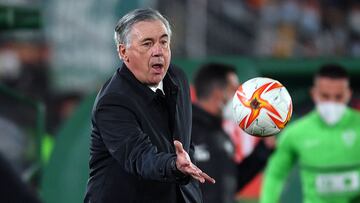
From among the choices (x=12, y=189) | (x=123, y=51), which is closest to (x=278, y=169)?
(x=123, y=51)

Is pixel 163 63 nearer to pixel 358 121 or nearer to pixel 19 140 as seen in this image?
pixel 358 121

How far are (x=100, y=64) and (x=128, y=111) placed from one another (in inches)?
467

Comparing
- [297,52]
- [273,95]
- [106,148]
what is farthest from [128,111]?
[297,52]

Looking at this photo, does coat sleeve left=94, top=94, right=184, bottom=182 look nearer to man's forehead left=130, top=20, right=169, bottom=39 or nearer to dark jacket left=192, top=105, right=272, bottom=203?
man's forehead left=130, top=20, right=169, bottom=39

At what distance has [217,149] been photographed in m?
7.67

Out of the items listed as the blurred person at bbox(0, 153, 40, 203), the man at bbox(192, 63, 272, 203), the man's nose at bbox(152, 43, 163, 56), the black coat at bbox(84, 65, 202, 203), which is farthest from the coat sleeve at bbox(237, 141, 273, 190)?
the blurred person at bbox(0, 153, 40, 203)

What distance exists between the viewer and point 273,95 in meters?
5.59

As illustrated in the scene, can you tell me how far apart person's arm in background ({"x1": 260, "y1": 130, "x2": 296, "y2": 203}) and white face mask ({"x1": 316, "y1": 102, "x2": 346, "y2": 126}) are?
13.6 inches

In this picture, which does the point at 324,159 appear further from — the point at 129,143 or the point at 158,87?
the point at 129,143

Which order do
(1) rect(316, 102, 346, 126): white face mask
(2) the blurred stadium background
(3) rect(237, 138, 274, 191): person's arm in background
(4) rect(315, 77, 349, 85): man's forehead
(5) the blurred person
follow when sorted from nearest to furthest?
(5) the blurred person
(3) rect(237, 138, 274, 191): person's arm in background
(4) rect(315, 77, 349, 85): man's forehead
(1) rect(316, 102, 346, 126): white face mask
(2) the blurred stadium background

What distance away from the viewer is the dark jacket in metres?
7.57

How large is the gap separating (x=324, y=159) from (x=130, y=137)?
3832mm

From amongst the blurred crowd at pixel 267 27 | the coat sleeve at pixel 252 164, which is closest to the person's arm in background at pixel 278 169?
the coat sleeve at pixel 252 164

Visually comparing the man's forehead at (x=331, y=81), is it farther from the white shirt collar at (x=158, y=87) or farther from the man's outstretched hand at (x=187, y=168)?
the man's outstretched hand at (x=187, y=168)
